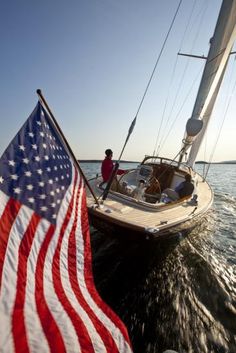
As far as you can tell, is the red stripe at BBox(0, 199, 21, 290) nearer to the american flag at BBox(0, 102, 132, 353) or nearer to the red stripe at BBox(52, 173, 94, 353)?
the american flag at BBox(0, 102, 132, 353)

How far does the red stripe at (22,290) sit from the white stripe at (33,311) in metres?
0.04

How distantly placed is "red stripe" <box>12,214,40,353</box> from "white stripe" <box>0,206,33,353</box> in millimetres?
31

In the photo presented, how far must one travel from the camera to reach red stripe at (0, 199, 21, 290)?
2.05 m

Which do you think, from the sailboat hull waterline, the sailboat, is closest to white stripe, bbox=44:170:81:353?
the sailboat

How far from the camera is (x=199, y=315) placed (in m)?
4.01

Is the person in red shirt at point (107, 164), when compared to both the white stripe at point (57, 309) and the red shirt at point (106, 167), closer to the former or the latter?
the red shirt at point (106, 167)

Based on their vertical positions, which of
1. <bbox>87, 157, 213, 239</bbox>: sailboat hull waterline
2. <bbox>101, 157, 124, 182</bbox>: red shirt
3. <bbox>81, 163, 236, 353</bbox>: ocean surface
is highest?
<bbox>101, 157, 124, 182</bbox>: red shirt

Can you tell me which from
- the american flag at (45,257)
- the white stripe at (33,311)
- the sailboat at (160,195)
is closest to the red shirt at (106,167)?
the sailboat at (160,195)

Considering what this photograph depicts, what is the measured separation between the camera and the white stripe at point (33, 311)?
171cm

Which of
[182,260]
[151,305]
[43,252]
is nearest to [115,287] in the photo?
[151,305]

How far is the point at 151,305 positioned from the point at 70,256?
248 cm

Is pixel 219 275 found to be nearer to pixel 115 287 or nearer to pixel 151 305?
pixel 151 305

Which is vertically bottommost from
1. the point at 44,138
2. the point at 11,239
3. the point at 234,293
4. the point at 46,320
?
the point at 234,293

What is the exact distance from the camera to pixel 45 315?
6.32ft
